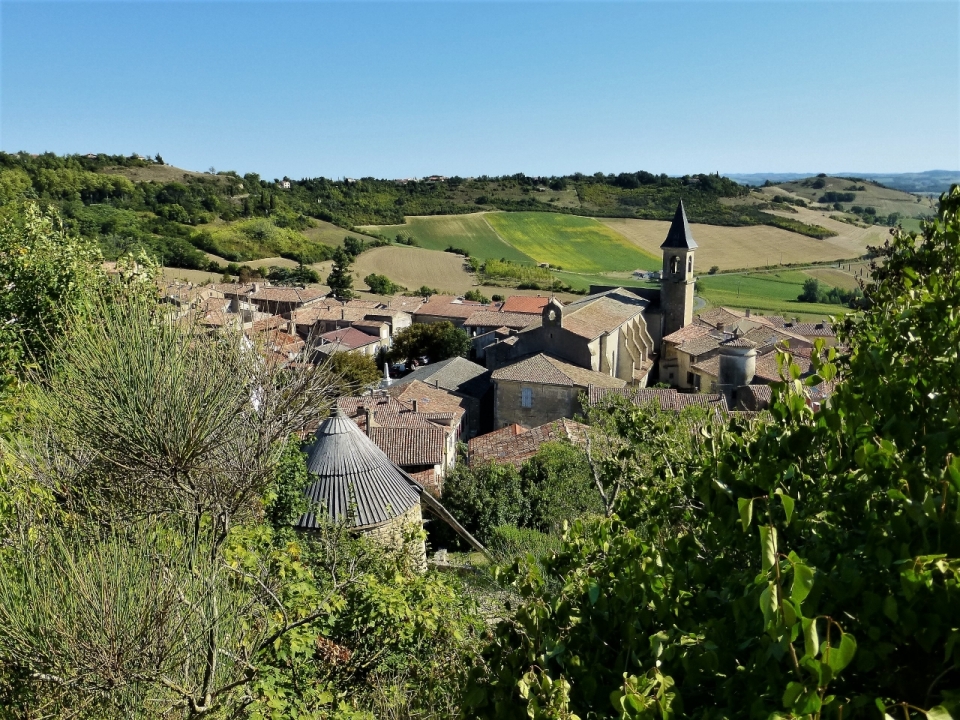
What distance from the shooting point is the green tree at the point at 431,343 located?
1944 inches

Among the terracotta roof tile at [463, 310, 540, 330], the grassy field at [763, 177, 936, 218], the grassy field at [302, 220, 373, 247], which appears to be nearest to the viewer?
the terracotta roof tile at [463, 310, 540, 330]

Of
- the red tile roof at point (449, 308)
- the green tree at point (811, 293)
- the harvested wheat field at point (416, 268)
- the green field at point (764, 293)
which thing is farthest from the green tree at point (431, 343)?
the green tree at point (811, 293)

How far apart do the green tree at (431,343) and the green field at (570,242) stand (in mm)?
44547

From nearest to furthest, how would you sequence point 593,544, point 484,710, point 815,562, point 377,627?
point 815,562 → point 484,710 → point 593,544 → point 377,627

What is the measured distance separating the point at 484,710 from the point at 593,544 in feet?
5.64

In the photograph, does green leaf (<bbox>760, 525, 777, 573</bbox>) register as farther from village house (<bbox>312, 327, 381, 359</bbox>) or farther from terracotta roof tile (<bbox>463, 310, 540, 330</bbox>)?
terracotta roof tile (<bbox>463, 310, 540, 330</bbox>)

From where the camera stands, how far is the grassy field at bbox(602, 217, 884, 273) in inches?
3282

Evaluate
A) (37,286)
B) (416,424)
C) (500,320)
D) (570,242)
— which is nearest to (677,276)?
(500,320)

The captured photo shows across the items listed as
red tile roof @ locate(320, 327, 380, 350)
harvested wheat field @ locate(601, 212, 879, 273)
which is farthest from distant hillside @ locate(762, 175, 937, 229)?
red tile roof @ locate(320, 327, 380, 350)

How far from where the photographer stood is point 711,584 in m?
3.74

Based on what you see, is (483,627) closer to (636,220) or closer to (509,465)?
(509,465)

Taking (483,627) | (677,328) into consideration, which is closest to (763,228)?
(677,328)

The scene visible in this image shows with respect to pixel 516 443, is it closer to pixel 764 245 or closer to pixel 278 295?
pixel 278 295

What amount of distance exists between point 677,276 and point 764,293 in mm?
31927
